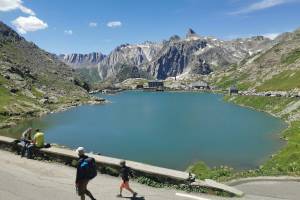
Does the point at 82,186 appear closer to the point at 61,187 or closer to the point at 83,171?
the point at 83,171

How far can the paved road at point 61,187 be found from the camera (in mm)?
25250

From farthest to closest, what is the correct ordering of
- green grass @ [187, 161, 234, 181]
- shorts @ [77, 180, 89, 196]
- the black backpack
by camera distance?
green grass @ [187, 161, 234, 181] → shorts @ [77, 180, 89, 196] → the black backpack

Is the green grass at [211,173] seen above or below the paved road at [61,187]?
above

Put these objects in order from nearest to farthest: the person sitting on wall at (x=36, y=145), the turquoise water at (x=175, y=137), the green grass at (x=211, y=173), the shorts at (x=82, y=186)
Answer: the shorts at (x=82, y=186) < the person sitting on wall at (x=36, y=145) < the green grass at (x=211, y=173) < the turquoise water at (x=175, y=137)

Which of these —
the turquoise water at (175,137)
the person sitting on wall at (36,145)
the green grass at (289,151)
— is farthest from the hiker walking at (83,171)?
the turquoise water at (175,137)

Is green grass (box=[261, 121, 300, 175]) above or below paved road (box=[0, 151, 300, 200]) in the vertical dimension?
above

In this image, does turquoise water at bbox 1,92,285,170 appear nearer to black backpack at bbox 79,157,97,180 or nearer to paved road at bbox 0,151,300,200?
paved road at bbox 0,151,300,200

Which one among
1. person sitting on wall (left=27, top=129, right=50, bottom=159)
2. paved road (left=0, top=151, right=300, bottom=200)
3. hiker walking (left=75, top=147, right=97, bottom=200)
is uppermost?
person sitting on wall (left=27, top=129, right=50, bottom=159)

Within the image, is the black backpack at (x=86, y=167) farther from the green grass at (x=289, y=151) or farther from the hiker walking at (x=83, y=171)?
the green grass at (x=289, y=151)

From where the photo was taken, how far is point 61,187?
2702 centimetres

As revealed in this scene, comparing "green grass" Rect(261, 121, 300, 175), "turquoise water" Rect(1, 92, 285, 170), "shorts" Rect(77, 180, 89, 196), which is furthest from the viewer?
"turquoise water" Rect(1, 92, 285, 170)

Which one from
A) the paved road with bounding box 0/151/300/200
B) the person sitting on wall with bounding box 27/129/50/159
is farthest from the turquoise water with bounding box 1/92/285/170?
the paved road with bounding box 0/151/300/200

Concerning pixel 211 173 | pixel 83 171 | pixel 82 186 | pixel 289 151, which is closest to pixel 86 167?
pixel 83 171

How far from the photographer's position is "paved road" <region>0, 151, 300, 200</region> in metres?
25.2
